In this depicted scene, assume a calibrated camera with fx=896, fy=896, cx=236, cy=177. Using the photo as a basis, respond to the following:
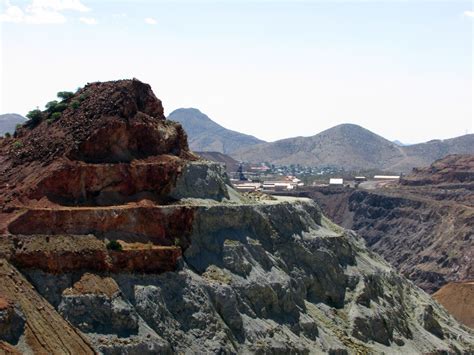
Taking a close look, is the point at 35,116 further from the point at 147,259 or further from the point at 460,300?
the point at 460,300

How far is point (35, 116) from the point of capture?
261 ft

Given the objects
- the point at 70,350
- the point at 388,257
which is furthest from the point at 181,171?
the point at 388,257

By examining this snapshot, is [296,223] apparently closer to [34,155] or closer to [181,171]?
[181,171]

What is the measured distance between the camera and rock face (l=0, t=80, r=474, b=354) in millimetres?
58875

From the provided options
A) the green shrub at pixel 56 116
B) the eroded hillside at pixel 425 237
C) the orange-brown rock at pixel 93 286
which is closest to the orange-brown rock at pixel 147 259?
the orange-brown rock at pixel 93 286

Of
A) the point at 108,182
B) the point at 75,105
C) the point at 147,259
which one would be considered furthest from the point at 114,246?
the point at 75,105

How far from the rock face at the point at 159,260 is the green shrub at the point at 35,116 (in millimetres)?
1455

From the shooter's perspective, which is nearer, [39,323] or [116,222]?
[39,323]

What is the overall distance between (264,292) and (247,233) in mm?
6183

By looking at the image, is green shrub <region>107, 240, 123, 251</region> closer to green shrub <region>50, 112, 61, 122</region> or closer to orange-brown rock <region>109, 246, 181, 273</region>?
orange-brown rock <region>109, 246, 181, 273</region>

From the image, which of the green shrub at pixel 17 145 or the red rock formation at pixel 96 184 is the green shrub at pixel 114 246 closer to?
the red rock formation at pixel 96 184

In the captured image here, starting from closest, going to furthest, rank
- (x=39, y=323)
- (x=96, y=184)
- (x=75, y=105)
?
(x=39, y=323), (x=96, y=184), (x=75, y=105)

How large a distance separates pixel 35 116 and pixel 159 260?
22.4 metres

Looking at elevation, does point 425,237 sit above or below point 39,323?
below
